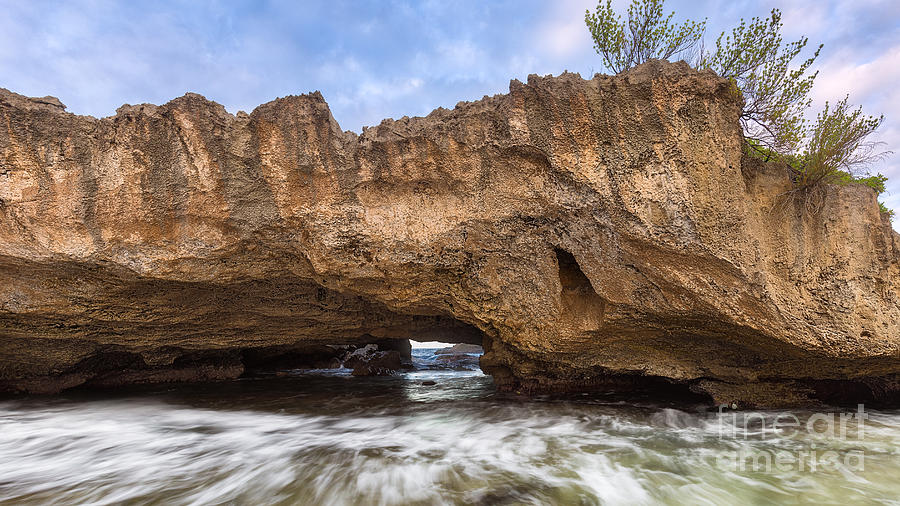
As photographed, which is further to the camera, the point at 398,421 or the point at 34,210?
the point at 398,421

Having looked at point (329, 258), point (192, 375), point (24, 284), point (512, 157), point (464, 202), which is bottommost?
point (192, 375)

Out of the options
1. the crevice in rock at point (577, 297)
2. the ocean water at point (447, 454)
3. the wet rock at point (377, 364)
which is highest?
the crevice in rock at point (577, 297)

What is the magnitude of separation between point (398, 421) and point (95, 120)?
17.8ft

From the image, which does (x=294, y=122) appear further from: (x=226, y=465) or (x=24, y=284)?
(x=24, y=284)

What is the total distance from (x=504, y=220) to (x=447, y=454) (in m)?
2.73

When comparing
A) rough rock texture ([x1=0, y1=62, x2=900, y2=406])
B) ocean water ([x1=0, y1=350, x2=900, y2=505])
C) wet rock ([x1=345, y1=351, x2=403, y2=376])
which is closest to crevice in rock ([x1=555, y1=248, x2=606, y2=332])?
rough rock texture ([x1=0, y1=62, x2=900, y2=406])

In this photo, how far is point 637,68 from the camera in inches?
193

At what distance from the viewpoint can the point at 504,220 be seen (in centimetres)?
539

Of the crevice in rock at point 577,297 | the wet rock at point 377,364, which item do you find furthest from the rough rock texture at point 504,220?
the wet rock at point 377,364

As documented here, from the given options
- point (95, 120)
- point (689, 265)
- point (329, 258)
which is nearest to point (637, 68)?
point (689, 265)

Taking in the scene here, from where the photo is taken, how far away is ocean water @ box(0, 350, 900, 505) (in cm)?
361

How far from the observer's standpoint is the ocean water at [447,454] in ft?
11.8

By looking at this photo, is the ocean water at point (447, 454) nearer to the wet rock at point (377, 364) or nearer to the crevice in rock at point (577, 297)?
the crevice in rock at point (577, 297)

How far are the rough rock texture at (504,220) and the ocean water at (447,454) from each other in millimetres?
1041
